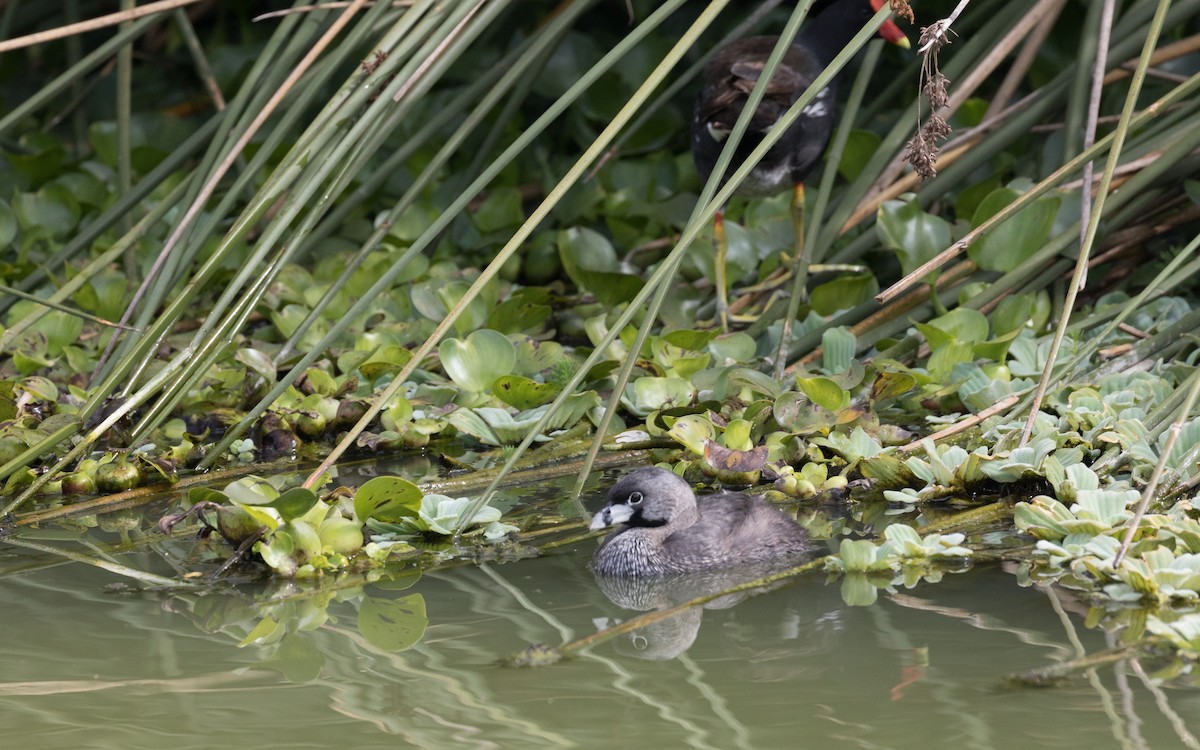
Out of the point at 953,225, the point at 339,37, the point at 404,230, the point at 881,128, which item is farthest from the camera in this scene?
the point at 339,37

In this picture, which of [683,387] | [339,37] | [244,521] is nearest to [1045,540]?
[683,387]

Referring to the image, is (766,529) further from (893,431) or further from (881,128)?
(881,128)

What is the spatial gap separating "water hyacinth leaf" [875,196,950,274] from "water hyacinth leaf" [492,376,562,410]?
42.5 inches

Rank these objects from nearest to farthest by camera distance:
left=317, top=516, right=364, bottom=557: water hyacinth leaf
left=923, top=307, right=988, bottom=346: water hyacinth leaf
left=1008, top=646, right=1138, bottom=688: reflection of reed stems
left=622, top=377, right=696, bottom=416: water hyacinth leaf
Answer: left=1008, top=646, right=1138, bottom=688: reflection of reed stems → left=317, top=516, right=364, bottom=557: water hyacinth leaf → left=622, top=377, right=696, bottom=416: water hyacinth leaf → left=923, top=307, right=988, bottom=346: water hyacinth leaf

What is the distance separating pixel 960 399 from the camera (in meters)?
3.15

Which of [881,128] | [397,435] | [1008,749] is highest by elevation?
[881,128]

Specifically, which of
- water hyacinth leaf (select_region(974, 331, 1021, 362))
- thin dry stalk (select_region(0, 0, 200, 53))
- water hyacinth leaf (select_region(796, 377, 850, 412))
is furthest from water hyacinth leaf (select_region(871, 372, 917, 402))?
thin dry stalk (select_region(0, 0, 200, 53))

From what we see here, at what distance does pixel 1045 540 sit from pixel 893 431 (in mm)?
698

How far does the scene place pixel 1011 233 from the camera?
348 cm

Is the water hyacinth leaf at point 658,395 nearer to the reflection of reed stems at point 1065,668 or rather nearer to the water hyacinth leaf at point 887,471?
the water hyacinth leaf at point 887,471

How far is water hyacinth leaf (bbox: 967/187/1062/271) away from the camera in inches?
135

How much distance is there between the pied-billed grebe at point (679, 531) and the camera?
2.42m

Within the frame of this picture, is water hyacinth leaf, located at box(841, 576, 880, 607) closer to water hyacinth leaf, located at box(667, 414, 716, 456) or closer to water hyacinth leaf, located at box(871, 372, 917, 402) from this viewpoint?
water hyacinth leaf, located at box(667, 414, 716, 456)

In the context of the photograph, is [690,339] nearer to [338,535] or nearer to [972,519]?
[972,519]
